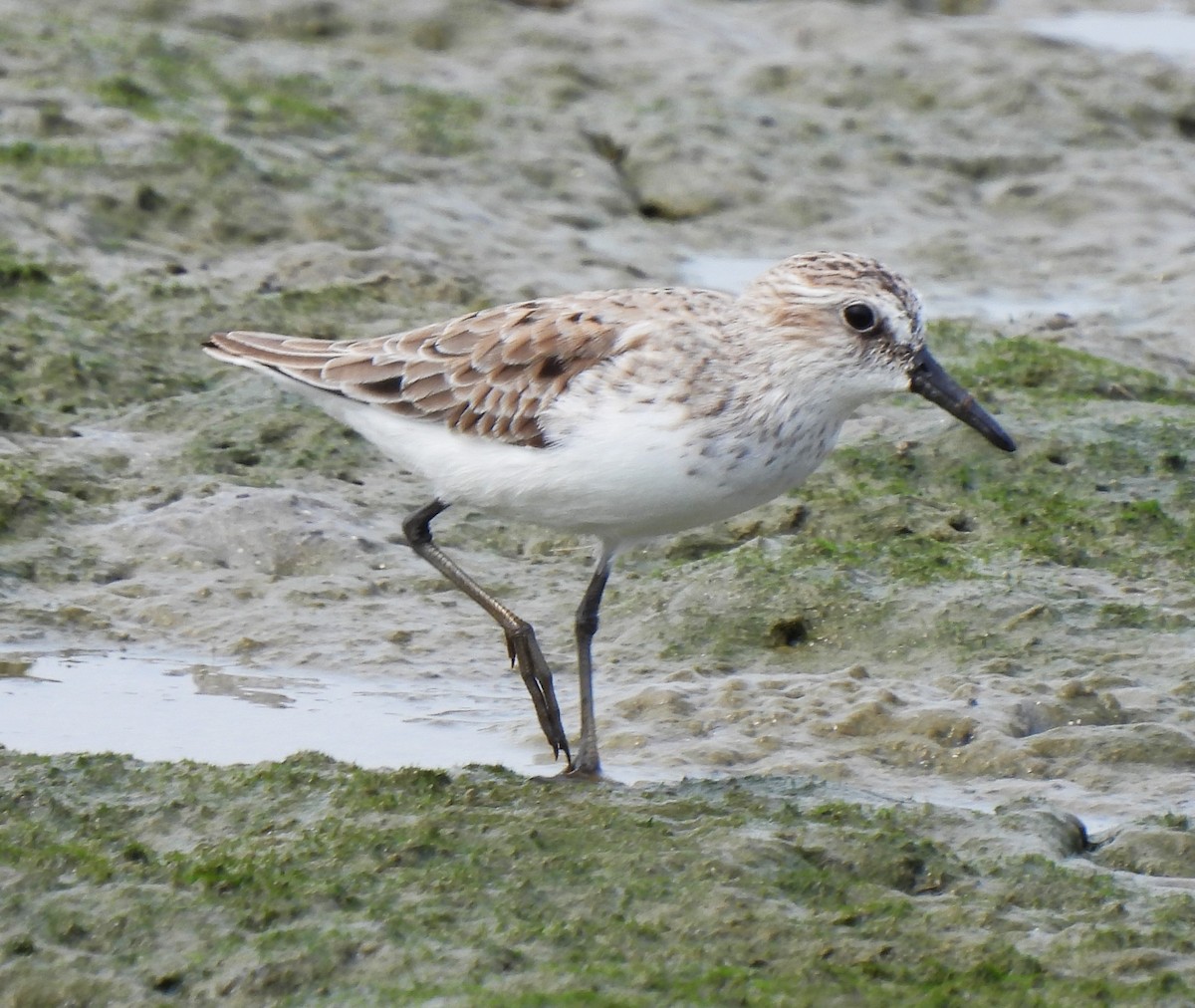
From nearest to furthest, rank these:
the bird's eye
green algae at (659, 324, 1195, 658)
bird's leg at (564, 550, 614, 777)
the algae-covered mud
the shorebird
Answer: the algae-covered mud → the shorebird → the bird's eye → bird's leg at (564, 550, 614, 777) → green algae at (659, 324, 1195, 658)

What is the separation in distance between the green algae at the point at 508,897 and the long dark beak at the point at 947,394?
139 centimetres

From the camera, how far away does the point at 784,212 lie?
1255 centimetres

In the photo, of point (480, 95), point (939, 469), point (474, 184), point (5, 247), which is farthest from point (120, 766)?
point (480, 95)

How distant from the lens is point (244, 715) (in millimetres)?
6789

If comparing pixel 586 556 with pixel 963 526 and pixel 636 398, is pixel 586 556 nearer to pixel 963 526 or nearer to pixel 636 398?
pixel 963 526

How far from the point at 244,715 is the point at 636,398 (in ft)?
6.41

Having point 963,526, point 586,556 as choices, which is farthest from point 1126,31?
point 586,556

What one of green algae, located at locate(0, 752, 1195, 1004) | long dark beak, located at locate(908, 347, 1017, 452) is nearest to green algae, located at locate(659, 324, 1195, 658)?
long dark beak, located at locate(908, 347, 1017, 452)

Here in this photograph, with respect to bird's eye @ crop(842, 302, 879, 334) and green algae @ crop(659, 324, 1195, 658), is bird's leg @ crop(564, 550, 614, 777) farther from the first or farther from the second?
bird's eye @ crop(842, 302, 879, 334)

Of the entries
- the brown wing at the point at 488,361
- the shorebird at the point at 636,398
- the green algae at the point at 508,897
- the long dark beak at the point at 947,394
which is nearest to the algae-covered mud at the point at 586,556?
the green algae at the point at 508,897

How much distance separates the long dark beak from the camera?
20.2 feet

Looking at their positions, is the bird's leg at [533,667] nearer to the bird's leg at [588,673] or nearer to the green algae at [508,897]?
the bird's leg at [588,673]

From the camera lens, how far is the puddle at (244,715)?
6.43 meters

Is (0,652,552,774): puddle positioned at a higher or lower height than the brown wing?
lower
